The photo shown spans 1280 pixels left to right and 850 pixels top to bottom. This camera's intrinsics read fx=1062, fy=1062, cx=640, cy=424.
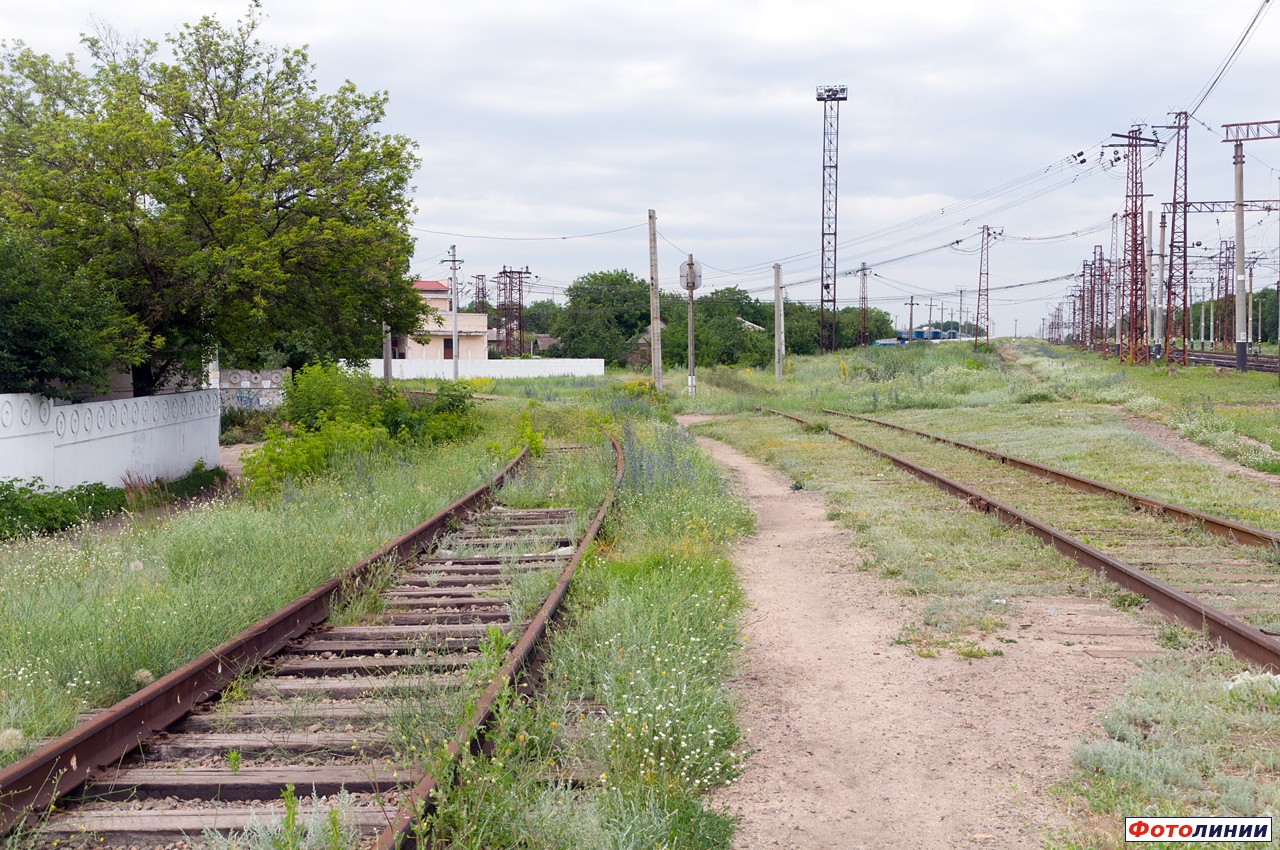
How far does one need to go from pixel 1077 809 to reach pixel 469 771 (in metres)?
2.52

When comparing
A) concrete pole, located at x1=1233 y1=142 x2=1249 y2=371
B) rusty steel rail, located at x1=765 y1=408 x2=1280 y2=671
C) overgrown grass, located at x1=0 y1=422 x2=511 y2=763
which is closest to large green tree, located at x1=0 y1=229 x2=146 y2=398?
overgrown grass, located at x1=0 y1=422 x2=511 y2=763

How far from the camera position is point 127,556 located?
880cm

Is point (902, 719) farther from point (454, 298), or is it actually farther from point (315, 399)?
point (454, 298)

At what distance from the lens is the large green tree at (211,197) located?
17500 millimetres

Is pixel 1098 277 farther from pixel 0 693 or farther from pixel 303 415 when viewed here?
pixel 0 693

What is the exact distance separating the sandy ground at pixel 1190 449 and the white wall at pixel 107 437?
16.0 m

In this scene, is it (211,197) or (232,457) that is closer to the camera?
(211,197)

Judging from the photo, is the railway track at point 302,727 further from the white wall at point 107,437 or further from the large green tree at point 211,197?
the large green tree at point 211,197

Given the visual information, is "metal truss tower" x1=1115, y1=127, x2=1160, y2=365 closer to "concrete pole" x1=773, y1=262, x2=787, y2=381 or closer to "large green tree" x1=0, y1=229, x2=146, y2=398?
"concrete pole" x1=773, y1=262, x2=787, y2=381

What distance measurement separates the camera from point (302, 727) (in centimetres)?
525

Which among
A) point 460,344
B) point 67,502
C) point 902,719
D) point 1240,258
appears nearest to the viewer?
point 902,719

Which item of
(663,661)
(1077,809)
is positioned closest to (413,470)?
(663,661)

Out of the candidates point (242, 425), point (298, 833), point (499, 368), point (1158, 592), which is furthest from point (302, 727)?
point (499, 368)

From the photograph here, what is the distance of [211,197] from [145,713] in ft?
50.5
